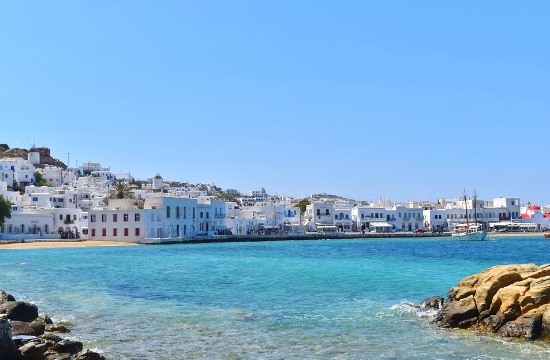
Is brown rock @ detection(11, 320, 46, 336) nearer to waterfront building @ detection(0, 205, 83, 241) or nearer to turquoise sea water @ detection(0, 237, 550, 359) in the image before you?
turquoise sea water @ detection(0, 237, 550, 359)

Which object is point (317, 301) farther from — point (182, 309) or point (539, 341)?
point (539, 341)

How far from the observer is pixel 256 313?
22375 mm

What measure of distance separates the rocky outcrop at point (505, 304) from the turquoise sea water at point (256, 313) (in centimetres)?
73

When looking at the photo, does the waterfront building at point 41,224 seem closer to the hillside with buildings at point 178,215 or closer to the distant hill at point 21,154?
the hillside with buildings at point 178,215

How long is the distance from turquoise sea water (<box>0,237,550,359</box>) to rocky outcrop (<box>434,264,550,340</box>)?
28.6 inches

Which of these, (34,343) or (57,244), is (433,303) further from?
(57,244)

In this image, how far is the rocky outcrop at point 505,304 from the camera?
57.9ft

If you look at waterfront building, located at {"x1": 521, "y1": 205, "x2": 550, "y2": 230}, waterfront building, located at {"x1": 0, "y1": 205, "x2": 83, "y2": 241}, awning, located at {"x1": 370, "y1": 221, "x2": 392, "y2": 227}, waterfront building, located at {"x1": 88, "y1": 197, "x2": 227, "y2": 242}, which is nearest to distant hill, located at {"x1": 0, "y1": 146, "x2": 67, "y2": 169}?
waterfront building, located at {"x1": 0, "y1": 205, "x2": 83, "y2": 241}

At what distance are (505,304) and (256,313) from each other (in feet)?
27.3

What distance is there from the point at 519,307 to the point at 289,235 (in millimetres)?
92706

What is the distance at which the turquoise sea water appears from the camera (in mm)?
16406

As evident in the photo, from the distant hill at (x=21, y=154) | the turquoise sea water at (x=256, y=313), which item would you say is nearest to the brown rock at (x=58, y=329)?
the turquoise sea water at (x=256, y=313)

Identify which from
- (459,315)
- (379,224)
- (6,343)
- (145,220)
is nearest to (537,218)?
(379,224)

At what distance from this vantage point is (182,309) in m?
23.6
